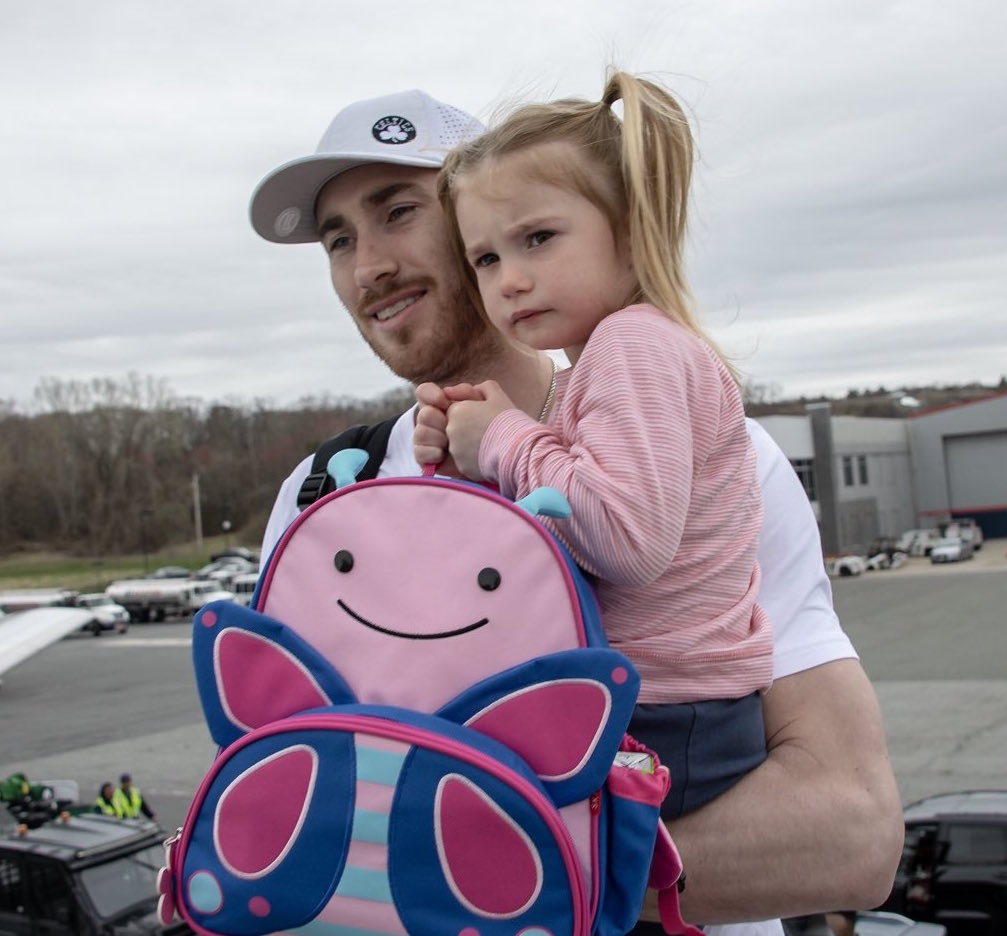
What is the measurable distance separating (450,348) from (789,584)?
3.09ft

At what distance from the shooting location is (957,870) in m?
8.38

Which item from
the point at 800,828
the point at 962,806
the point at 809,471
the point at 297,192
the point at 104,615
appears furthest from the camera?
the point at 809,471

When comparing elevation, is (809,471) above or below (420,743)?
below

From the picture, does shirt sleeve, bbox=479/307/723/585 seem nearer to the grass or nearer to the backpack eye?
the backpack eye

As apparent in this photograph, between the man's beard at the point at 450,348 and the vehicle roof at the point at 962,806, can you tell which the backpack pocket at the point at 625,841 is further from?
the vehicle roof at the point at 962,806

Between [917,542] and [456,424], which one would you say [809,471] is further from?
[456,424]

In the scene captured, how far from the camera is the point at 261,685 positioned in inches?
57.2

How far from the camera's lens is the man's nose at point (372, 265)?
2.44 meters

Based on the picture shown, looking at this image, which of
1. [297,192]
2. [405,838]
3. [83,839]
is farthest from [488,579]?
[83,839]

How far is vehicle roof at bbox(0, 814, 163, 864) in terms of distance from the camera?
8.66m

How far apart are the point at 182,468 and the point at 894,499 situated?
52196mm

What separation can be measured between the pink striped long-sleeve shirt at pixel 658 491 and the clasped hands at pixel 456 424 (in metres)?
0.04

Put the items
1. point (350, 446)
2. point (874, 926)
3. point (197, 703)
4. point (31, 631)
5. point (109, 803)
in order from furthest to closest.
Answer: point (197, 703) < point (31, 631) < point (109, 803) < point (874, 926) < point (350, 446)

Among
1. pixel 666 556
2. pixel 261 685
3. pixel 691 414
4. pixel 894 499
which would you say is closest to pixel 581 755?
pixel 666 556
